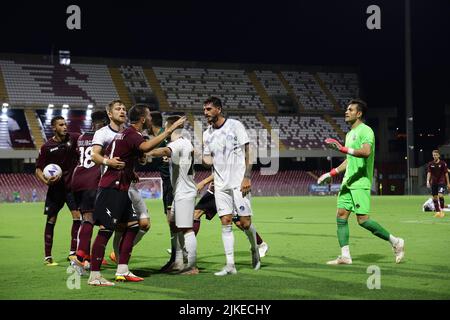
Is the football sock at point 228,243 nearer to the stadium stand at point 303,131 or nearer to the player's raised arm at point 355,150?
the player's raised arm at point 355,150

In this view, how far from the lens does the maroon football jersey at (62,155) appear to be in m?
11.5

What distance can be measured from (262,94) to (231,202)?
2258 inches

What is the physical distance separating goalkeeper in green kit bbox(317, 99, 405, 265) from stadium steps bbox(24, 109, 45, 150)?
150 feet

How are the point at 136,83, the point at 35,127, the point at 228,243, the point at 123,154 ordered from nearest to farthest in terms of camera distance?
the point at 123,154 → the point at 228,243 → the point at 35,127 → the point at 136,83

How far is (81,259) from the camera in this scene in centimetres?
1001

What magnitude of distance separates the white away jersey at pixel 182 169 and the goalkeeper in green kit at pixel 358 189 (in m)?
2.17

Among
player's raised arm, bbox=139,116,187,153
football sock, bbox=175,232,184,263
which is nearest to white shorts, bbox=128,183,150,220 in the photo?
player's raised arm, bbox=139,116,187,153

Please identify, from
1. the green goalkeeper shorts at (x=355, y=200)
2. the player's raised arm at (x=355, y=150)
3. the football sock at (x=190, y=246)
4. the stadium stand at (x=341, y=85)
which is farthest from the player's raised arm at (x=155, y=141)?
the stadium stand at (x=341, y=85)

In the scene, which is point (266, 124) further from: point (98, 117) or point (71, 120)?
point (98, 117)

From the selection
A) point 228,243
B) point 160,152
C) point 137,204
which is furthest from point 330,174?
point 137,204

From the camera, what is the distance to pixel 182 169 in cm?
978
